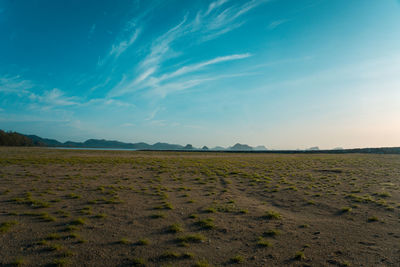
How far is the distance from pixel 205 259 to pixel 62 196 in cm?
1293

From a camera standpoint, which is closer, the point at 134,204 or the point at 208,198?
the point at 134,204

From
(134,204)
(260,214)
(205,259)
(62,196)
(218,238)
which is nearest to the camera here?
(205,259)

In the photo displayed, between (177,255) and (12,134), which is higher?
(12,134)

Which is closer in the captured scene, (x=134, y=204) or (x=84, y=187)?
(x=134, y=204)

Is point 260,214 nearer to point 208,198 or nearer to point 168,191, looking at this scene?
point 208,198

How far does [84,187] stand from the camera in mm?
18312

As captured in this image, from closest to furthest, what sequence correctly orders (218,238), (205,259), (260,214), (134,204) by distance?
(205,259)
(218,238)
(260,214)
(134,204)

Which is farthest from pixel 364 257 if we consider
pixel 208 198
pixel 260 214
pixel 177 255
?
pixel 208 198

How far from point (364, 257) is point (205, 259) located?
593 cm

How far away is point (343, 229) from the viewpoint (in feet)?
33.3

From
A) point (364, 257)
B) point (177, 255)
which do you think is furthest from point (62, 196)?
point (364, 257)

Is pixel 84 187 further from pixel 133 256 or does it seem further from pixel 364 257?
pixel 364 257

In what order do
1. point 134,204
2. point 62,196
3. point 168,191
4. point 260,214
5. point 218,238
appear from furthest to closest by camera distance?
point 168,191
point 62,196
point 134,204
point 260,214
point 218,238

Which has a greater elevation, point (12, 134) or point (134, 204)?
point (12, 134)
